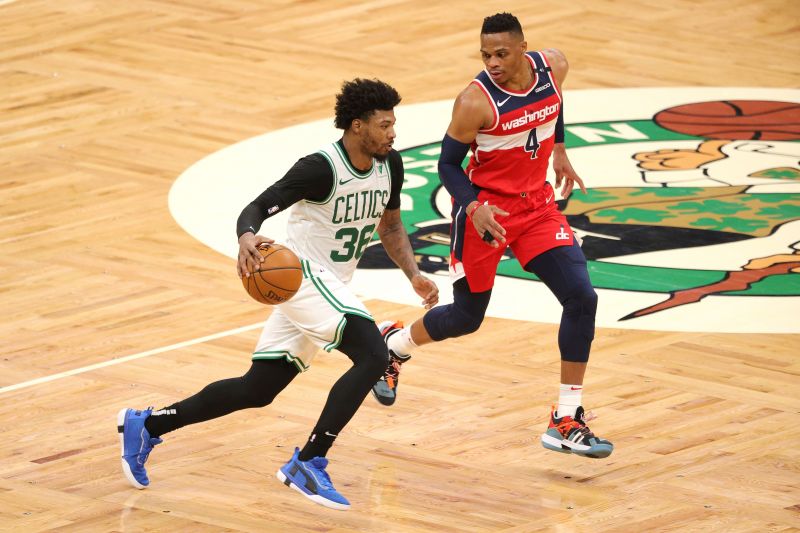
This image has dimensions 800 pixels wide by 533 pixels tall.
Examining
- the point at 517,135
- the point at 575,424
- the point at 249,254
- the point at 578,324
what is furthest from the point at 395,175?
the point at 575,424

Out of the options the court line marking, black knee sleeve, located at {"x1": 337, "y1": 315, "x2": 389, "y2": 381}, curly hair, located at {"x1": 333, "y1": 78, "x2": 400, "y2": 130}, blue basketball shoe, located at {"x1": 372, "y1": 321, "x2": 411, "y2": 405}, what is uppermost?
curly hair, located at {"x1": 333, "y1": 78, "x2": 400, "y2": 130}

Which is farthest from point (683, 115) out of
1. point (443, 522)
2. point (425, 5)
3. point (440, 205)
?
point (443, 522)

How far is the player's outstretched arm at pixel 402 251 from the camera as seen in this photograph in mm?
7660

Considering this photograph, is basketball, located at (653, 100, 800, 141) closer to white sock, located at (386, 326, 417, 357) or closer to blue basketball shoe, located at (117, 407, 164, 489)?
white sock, located at (386, 326, 417, 357)

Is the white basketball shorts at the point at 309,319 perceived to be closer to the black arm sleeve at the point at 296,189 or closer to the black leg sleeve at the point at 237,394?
the black leg sleeve at the point at 237,394

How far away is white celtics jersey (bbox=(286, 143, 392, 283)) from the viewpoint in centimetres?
725

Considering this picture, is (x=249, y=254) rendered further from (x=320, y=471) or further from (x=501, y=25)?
(x=501, y=25)

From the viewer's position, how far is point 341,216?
23.9 feet

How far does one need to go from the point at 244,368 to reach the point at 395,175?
2288 millimetres

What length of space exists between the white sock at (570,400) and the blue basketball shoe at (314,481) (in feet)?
4.09

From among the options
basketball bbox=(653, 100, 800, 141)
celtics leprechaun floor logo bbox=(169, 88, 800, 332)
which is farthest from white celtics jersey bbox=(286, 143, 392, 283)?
basketball bbox=(653, 100, 800, 141)

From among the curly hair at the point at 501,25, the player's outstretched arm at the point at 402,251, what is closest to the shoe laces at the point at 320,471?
the player's outstretched arm at the point at 402,251

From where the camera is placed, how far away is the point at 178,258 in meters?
11.3

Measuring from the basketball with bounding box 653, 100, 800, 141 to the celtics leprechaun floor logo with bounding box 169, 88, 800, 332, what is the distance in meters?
0.02
